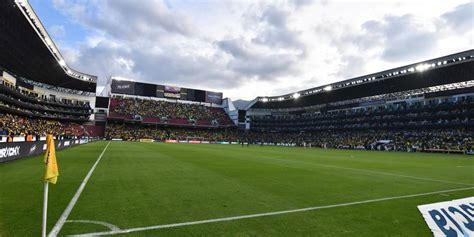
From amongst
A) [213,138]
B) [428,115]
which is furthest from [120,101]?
[428,115]

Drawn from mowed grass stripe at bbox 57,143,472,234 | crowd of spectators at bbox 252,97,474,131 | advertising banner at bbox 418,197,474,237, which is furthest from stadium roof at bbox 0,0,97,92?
crowd of spectators at bbox 252,97,474,131

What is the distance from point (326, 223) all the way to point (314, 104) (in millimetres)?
93670

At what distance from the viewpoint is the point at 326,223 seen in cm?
596

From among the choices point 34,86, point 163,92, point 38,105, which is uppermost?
point 163,92

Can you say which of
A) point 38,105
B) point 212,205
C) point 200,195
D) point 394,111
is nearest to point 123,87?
point 38,105

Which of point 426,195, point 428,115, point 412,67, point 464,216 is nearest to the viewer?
point 464,216

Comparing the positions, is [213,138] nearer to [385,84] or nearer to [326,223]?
[385,84]

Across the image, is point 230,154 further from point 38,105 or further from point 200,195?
point 38,105

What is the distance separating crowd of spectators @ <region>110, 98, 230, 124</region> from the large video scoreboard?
2.96m

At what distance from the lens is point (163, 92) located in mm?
97125

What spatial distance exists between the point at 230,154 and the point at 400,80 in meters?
48.6

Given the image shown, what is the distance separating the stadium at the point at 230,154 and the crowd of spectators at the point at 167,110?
0.62 m

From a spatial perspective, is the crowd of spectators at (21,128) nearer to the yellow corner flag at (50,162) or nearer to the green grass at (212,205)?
the green grass at (212,205)

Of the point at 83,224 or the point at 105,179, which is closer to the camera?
the point at 83,224
